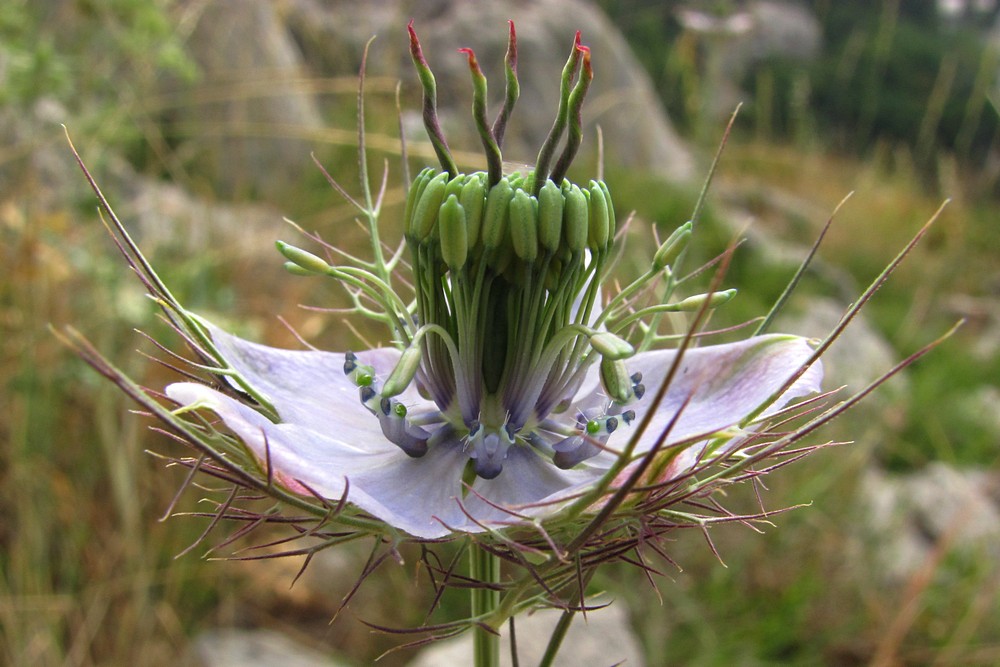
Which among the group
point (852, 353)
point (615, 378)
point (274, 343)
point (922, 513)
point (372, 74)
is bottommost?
point (922, 513)

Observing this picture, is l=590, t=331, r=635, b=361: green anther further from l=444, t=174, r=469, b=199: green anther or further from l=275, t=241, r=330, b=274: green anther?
l=275, t=241, r=330, b=274: green anther

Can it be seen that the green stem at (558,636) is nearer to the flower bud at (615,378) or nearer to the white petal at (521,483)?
the white petal at (521,483)

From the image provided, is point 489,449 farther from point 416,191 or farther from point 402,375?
point 416,191

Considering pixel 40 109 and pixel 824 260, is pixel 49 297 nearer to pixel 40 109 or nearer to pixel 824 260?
pixel 40 109

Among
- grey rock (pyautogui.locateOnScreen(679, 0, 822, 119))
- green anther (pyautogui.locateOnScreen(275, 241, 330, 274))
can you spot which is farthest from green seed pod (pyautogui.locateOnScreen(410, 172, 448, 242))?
grey rock (pyautogui.locateOnScreen(679, 0, 822, 119))

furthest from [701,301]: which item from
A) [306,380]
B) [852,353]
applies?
[852,353]

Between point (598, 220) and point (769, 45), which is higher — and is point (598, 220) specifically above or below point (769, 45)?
above
